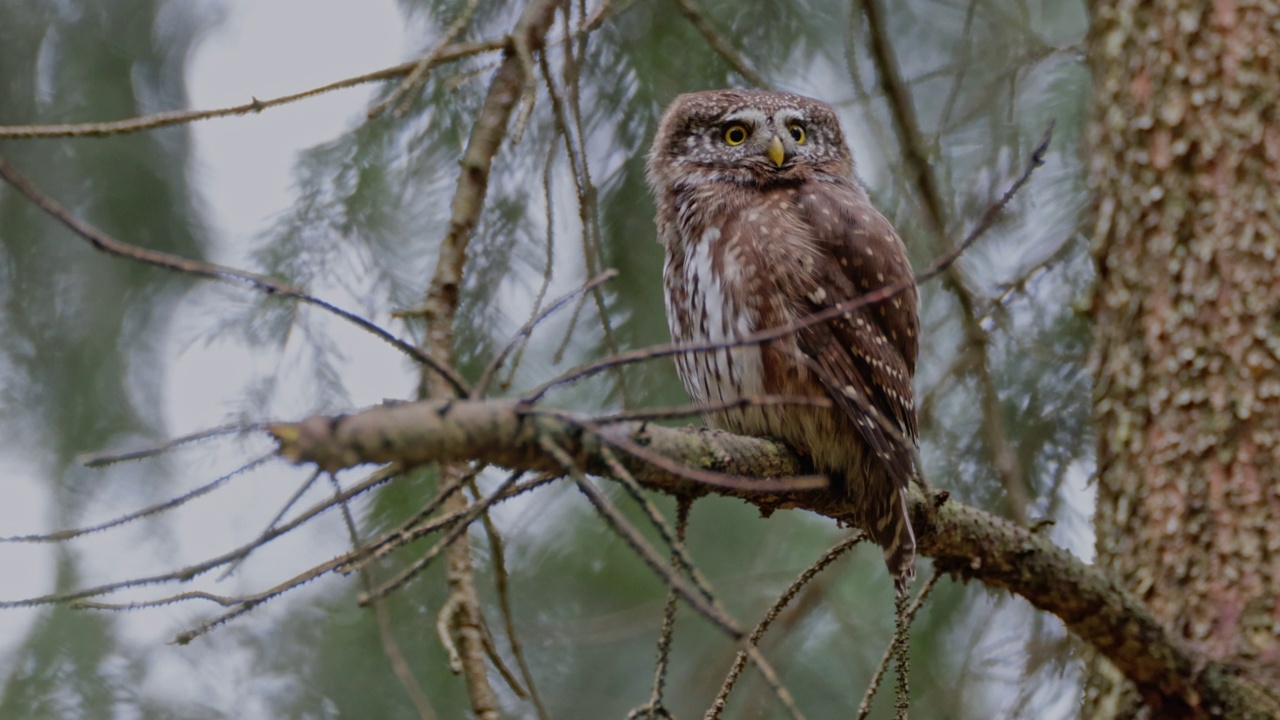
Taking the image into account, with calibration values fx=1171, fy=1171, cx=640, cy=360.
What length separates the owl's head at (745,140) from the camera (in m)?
3.68

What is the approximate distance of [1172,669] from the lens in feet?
8.65

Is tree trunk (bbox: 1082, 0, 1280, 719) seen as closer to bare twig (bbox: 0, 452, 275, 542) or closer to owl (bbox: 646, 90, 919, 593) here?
owl (bbox: 646, 90, 919, 593)

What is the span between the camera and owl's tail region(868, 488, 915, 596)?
2625mm

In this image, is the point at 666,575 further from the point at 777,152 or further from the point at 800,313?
the point at 777,152

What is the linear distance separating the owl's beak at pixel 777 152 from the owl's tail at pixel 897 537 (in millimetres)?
1247

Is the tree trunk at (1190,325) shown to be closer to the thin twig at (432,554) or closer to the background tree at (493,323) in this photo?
the background tree at (493,323)

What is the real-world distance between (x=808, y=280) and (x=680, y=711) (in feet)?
5.17

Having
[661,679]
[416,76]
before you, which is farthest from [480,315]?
[661,679]

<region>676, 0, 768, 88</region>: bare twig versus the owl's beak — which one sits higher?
<region>676, 0, 768, 88</region>: bare twig

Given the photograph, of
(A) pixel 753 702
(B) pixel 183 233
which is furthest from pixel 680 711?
(B) pixel 183 233

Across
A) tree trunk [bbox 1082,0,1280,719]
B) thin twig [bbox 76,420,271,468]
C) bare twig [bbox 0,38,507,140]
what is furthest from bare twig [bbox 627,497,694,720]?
tree trunk [bbox 1082,0,1280,719]

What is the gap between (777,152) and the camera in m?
3.62

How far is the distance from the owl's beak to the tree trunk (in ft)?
2.96

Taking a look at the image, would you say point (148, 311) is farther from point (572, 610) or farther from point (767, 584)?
point (767, 584)
